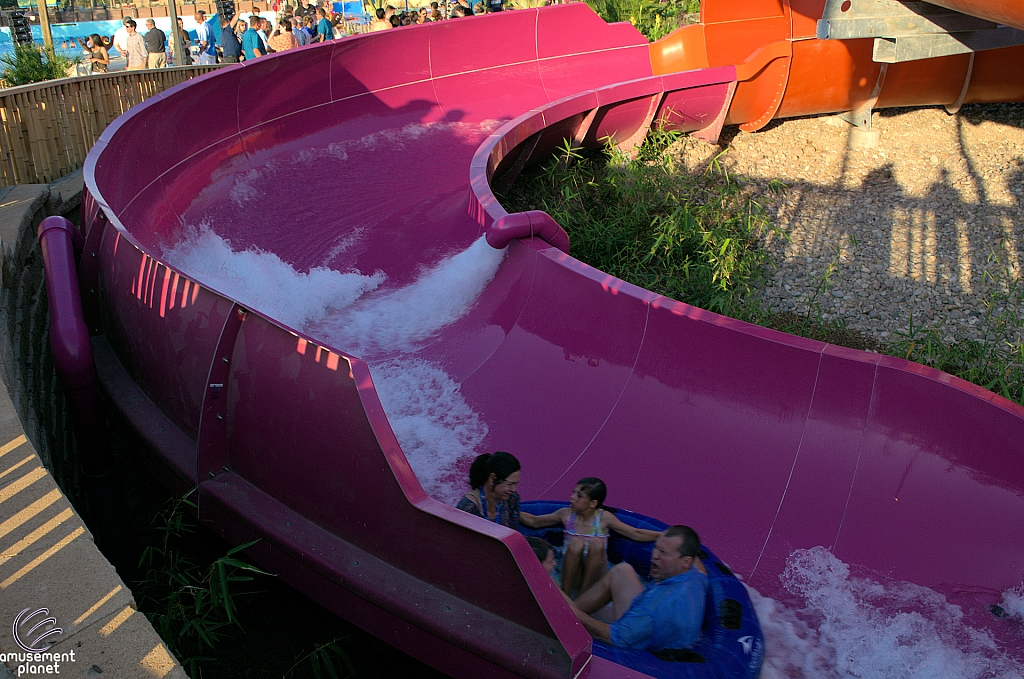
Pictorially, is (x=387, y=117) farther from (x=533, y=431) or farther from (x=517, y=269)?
(x=533, y=431)

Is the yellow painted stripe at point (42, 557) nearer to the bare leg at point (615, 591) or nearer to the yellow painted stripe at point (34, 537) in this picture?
the yellow painted stripe at point (34, 537)

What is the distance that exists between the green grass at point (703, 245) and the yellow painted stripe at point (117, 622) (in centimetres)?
349

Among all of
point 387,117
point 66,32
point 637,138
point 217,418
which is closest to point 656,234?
point 637,138

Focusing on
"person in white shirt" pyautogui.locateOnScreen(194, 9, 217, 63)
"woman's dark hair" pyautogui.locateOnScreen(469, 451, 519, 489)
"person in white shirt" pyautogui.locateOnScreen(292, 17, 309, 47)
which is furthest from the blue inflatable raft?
"person in white shirt" pyautogui.locateOnScreen(194, 9, 217, 63)

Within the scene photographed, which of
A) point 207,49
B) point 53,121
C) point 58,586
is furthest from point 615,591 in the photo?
point 207,49

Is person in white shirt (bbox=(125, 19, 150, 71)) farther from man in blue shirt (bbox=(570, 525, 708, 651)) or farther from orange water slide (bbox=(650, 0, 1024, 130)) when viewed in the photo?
man in blue shirt (bbox=(570, 525, 708, 651))

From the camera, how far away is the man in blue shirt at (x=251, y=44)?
9.53 metres

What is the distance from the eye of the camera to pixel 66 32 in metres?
20.9

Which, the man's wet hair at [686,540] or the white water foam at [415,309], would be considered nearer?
the man's wet hair at [686,540]

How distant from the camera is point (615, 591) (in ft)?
8.89

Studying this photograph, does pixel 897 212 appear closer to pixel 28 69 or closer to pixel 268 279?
pixel 268 279

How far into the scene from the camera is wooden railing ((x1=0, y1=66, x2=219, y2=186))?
480 cm

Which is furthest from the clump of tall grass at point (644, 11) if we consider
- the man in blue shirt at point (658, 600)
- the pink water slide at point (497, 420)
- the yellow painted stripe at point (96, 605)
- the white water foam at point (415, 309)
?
the yellow painted stripe at point (96, 605)

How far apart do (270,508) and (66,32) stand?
73.7ft
